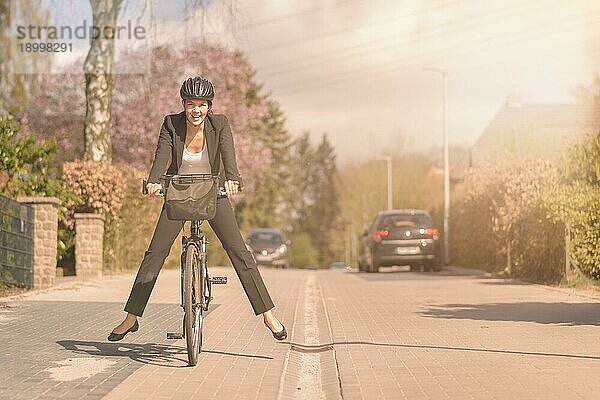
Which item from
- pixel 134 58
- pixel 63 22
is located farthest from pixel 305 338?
pixel 134 58

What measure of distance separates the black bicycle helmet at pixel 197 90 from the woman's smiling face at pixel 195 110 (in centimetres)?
6

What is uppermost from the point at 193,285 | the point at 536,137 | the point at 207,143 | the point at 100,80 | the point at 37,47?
the point at 37,47

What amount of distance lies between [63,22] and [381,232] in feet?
32.3

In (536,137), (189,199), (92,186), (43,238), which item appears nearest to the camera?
(189,199)

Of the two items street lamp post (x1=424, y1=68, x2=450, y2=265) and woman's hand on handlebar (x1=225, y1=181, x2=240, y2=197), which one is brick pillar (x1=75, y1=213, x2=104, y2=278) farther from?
street lamp post (x1=424, y1=68, x2=450, y2=265)

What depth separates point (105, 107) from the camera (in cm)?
2066

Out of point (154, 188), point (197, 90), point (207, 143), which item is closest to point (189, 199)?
point (154, 188)

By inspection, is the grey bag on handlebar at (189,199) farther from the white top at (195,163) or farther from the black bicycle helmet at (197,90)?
the black bicycle helmet at (197,90)

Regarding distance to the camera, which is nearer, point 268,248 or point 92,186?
point 92,186

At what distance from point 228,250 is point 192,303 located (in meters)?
0.59

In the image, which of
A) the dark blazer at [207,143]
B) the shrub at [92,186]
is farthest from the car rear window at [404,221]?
the dark blazer at [207,143]

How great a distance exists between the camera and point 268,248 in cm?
3606

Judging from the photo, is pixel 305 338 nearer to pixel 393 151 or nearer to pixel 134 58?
pixel 134 58

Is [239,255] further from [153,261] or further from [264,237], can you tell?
[264,237]
